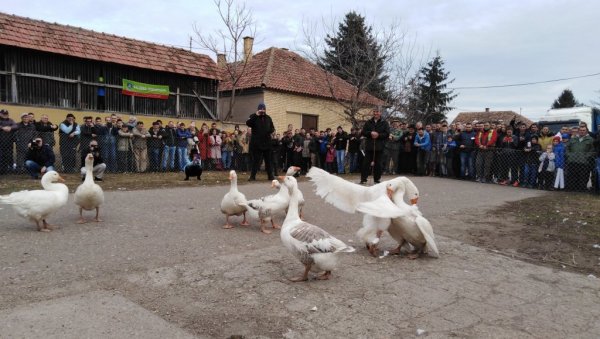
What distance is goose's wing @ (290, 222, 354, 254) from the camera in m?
4.56

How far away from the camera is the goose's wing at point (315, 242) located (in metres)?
4.56

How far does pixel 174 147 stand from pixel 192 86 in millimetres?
7203

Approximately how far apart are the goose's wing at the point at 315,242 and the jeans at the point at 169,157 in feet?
41.8

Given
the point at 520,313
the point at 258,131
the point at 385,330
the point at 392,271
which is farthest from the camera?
the point at 258,131

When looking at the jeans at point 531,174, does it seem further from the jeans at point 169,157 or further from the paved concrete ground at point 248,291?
the jeans at point 169,157

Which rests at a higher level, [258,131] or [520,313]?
[258,131]

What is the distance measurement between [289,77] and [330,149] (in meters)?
11.9

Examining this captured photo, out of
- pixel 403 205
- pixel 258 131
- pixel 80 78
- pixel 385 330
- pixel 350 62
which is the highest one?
pixel 350 62

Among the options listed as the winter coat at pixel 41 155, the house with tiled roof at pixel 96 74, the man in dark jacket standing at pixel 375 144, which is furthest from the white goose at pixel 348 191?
the house with tiled roof at pixel 96 74

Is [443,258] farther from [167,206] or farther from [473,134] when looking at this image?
[473,134]

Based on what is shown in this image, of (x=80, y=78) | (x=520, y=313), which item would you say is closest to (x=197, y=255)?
(x=520, y=313)

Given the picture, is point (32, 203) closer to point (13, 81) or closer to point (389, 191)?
point (389, 191)

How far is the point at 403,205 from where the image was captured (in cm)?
588

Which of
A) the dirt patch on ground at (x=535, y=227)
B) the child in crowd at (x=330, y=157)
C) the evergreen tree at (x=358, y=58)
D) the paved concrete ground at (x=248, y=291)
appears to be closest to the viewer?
the paved concrete ground at (x=248, y=291)
